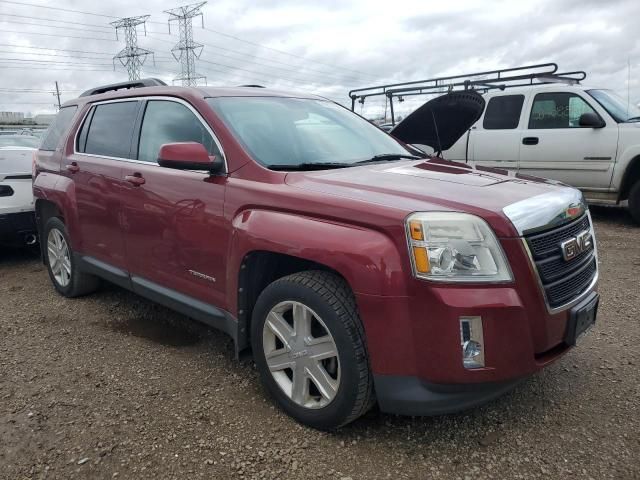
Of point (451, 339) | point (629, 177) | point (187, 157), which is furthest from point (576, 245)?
point (629, 177)

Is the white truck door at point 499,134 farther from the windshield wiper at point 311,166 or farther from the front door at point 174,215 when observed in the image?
the front door at point 174,215

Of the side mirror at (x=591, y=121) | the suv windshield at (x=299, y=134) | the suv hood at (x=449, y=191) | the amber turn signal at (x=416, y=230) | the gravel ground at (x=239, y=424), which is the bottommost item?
the gravel ground at (x=239, y=424)

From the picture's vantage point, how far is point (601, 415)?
2.70 meters

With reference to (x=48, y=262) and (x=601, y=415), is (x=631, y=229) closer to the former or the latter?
(x=601, y=415)

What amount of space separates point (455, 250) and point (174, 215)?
69.2 inches

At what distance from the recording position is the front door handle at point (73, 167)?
420 centimetres

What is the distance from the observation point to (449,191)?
248cm

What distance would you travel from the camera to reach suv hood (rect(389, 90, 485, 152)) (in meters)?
4.72

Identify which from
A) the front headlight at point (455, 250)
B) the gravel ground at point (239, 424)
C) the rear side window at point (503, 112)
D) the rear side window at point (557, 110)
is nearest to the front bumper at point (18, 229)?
the gravel ground at point (239, 424)

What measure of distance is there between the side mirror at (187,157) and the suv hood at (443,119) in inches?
85.3

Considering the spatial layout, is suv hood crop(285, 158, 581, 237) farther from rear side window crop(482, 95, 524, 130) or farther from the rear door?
rear side window crop(482, 95, 524, 130)

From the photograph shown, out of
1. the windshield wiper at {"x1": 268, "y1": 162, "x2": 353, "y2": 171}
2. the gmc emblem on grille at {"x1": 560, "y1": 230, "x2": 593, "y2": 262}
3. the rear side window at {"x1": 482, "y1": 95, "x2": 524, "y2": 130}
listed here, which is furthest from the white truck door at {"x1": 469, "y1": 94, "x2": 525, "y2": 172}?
the windshield wiper at {"x1": 268, "y1": 162, "x2": 353, "y2": 171}

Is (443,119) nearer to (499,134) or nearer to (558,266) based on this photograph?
(558,266)

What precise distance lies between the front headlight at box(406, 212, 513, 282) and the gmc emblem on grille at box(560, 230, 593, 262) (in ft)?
1.43
